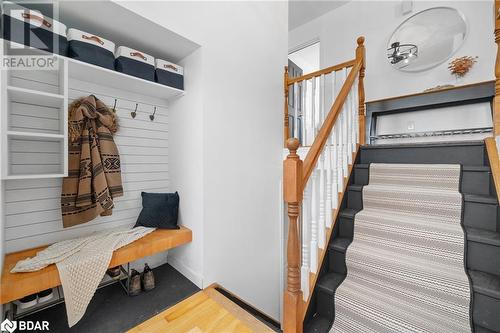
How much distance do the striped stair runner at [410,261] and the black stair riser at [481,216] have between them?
51 mm

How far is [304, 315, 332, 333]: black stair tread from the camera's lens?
4.26ft

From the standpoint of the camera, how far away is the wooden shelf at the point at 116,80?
4.57ft

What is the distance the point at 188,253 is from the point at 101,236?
0.66 metres

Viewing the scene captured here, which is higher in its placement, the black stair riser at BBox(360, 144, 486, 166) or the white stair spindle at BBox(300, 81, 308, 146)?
the white stair spindle at BBox(300, 81, 308, 146)

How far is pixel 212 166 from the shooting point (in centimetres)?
176

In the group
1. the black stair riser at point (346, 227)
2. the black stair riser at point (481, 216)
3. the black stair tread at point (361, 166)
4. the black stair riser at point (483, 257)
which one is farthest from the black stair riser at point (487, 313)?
the black stair tread at point (361, 166)

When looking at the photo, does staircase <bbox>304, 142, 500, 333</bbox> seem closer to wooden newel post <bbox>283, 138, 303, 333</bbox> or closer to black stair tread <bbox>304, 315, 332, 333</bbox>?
black stair tread <bbox>304, 315, 332, 333</bbox>

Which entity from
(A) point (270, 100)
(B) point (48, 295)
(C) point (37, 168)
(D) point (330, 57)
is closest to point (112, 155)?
(C) point (37, 168)

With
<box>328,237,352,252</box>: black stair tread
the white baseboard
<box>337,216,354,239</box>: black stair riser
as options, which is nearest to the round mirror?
<box>337,216,354,239</box>: black stair riser

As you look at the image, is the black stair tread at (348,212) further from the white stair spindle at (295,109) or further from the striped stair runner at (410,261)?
the white stair spindle at (295,109)

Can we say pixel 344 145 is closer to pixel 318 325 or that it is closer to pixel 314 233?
pixel 314 233

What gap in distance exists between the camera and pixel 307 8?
3.59 metres

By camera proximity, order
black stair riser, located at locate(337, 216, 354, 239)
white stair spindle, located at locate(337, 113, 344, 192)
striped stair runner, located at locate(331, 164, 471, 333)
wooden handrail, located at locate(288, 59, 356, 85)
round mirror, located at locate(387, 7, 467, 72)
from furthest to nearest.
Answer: round mirror, located at locate(387, 7, 467, 72)
wooden handrail, located at locate(288, 59, 356, 85)
white stair spindle, located at locate(337, 113, 344, 192)
black stair riser, located at locate(337, 216, 354, 239)
striped stair runner, located at locate(331, 164, 471, 333)

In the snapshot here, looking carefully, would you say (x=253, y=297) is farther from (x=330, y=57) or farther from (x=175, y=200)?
(x=330, y=57)
